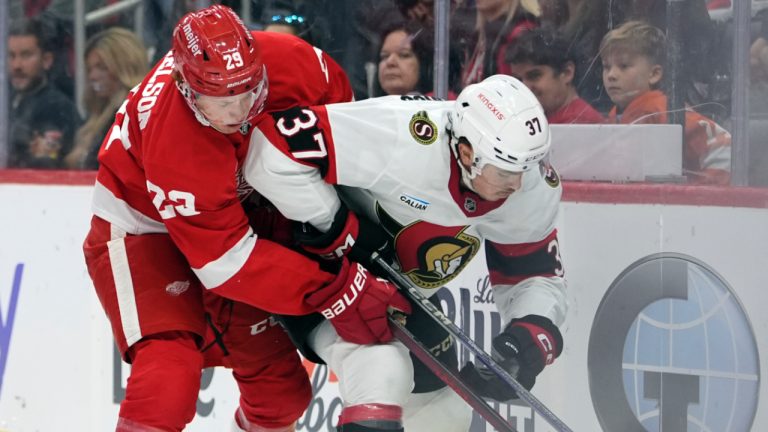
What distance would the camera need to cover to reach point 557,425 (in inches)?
110

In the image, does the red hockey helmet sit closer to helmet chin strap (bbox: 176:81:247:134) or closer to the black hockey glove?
helmet chin strap (bbox: 176:81:247:134)

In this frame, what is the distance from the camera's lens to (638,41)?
3.37 metres

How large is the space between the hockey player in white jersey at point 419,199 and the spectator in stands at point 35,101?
1958 mm

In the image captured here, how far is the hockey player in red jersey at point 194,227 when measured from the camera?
267cm

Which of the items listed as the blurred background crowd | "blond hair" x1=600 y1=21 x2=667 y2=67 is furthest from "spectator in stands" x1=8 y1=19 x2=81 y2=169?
"blond hair" x1=600 y1=21 x2=667 y2=67

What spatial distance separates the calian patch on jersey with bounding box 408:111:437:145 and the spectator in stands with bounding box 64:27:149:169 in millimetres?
1868

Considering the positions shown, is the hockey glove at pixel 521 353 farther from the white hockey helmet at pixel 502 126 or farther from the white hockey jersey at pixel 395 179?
the white hockey helmet at pixel 502 126

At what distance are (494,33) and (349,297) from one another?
1.21 meters

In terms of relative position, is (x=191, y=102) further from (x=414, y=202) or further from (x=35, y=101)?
(x=35, y=101)

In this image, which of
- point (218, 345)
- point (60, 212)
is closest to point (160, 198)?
point (218, 345)

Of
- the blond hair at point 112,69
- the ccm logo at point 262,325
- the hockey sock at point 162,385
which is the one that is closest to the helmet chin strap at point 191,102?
the hockey sock at point 162,385

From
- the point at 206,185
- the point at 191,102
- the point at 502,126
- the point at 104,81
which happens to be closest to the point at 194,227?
the point at 206,185

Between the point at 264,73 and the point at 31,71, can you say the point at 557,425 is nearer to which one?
the point at 264,73

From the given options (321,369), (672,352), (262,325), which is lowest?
(321,369)
